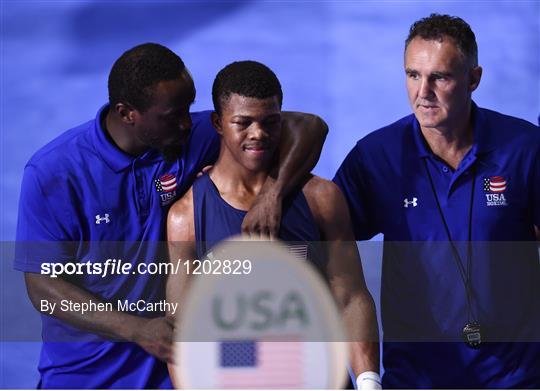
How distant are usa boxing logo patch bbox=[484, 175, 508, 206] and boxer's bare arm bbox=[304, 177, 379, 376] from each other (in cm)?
47

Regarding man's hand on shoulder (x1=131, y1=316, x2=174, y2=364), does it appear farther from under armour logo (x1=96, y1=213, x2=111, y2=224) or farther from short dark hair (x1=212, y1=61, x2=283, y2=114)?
short dark hair (x1=212, y1=61, x2=283, y2=114)

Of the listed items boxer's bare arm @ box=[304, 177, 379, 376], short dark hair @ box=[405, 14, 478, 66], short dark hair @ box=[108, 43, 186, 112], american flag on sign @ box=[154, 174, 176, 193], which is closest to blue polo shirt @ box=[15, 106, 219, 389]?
american flag on sign @ box=[154, 174, 176, 193]

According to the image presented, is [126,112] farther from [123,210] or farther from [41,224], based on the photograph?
[41,224]

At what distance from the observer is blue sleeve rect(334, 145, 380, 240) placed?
3549 mm

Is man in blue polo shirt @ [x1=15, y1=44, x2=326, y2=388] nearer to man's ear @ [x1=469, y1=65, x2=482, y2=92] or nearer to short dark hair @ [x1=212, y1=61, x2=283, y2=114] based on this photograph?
short dark hair @ [x1=212, y1=61, x2=283, y2=114]

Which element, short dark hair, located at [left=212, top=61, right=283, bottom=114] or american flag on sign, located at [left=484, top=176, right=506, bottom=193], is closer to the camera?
short dark hair, located at [left=212, top=61, right=283, bottom=114]

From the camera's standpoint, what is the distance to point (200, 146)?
349 centimetres

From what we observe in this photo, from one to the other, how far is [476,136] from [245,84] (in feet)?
2.62

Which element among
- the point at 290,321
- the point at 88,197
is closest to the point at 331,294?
the point at 290,321

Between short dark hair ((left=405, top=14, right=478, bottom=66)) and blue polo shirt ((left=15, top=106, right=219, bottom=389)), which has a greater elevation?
short dark hair ((left=405, top=14, right=478, bottom=66))

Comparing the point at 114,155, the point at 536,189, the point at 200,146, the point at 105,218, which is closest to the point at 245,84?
the point at 200,146

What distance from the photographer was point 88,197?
137 inches

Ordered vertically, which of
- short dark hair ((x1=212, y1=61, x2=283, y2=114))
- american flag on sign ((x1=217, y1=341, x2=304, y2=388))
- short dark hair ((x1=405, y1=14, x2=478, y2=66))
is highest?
short dark hair ((x1=405, y1=14, x2=478, y2=66))

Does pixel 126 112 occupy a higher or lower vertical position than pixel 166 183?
higher
